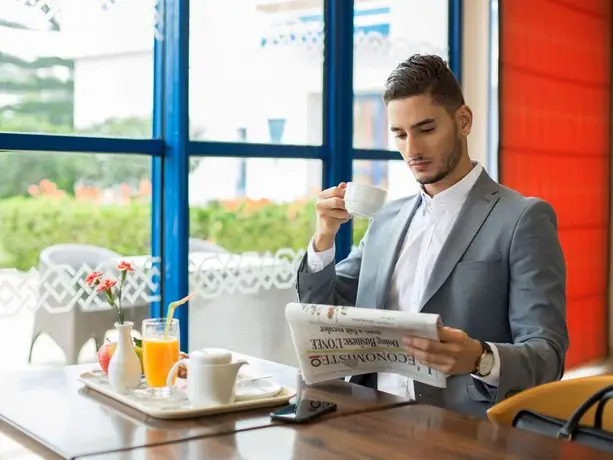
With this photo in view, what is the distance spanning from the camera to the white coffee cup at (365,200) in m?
2.00

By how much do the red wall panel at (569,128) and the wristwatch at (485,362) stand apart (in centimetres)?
254

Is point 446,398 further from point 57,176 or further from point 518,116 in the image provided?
point 518,116

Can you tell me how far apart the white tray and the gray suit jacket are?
1.38 ft

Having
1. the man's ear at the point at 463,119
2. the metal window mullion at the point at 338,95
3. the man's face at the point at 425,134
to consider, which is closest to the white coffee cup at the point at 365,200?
the man's face at the point at 425,134

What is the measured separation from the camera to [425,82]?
2.16 meters

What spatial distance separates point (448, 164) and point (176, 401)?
901 millimetres

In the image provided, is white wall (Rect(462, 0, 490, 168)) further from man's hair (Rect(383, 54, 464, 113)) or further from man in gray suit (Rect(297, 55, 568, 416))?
man's hair (Rect(383, 54, 464, 113))

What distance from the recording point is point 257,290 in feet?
11.0

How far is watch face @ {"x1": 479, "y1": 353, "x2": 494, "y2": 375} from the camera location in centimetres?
186

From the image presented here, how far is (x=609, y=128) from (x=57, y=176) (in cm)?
348

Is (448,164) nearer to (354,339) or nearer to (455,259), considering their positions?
(455,259)

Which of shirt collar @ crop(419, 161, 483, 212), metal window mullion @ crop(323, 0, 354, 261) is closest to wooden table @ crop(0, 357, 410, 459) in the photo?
shirt collar @ crop(419, 161, 483, 212)

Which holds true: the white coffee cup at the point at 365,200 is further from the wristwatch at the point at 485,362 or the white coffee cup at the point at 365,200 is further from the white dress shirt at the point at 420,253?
the wristwatch at the point at 485,362

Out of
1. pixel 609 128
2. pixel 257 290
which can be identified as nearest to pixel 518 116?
pixel 609 128
